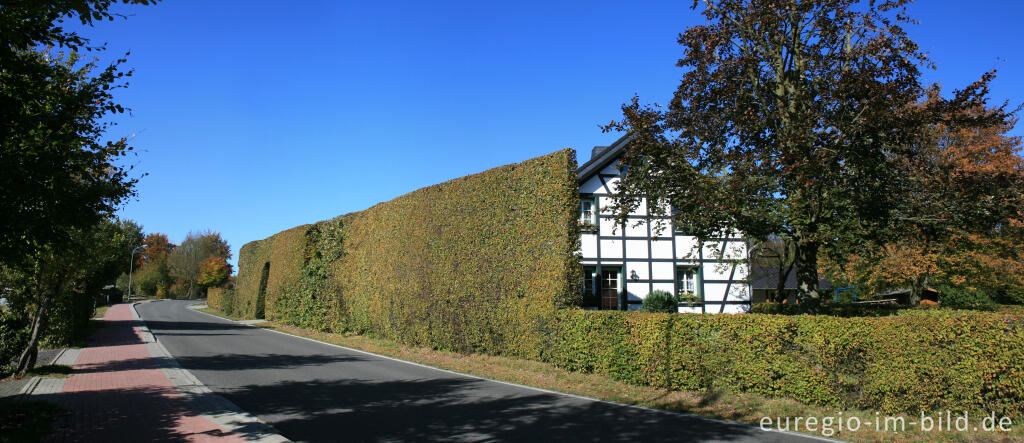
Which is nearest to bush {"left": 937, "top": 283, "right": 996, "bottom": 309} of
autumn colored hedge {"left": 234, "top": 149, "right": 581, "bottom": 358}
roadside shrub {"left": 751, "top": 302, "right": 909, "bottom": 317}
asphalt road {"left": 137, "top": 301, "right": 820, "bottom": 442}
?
roadside shrub {"left": 751, "top": 302, "right": 909, "bottom": 317}

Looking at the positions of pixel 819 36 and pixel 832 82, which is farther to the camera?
pixel 819 36

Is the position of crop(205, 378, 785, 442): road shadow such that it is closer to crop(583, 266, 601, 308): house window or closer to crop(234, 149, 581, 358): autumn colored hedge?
crop(234, 149, 581, 358): autumn colored hedge

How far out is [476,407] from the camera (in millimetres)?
8039

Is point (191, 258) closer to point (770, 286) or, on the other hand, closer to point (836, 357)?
point (770, 286)

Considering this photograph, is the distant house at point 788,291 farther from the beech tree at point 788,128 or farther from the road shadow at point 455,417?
the road shadow at point 455,417

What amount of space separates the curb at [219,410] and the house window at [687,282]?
55.6 feet

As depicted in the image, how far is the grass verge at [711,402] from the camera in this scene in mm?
6387

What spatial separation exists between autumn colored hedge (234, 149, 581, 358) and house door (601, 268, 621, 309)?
783 cm

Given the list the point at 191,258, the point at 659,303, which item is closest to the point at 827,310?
the point at 659,303

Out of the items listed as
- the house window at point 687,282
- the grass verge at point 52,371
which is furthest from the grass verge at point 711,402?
the house window at point 687,282

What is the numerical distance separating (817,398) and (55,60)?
41.9ft

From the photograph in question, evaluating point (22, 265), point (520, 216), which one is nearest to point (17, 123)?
point (22, 265)

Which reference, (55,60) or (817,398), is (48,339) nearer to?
(55,60)

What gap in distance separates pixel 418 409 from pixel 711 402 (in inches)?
177
